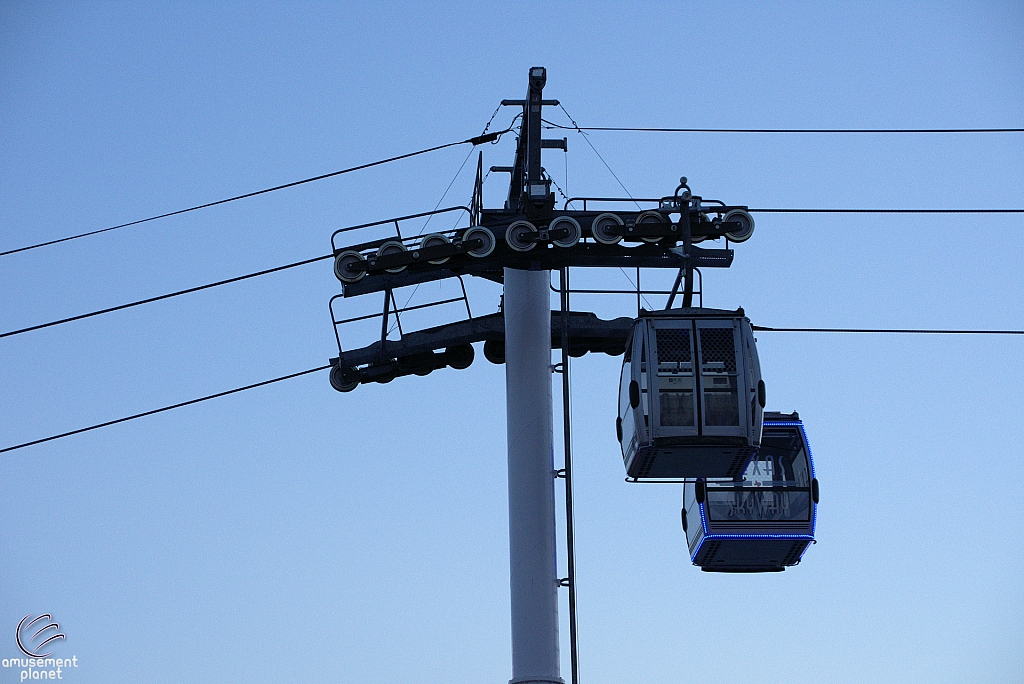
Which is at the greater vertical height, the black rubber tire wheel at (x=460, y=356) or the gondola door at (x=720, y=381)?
the black rubber tire wheel at (x=460, y=356)

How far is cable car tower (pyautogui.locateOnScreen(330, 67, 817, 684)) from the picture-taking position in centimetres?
2055

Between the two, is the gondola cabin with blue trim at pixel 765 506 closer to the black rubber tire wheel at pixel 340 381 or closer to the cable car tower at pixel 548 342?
the cable car tower at pixel 548 342

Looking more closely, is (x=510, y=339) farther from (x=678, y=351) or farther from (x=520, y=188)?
(x=678, y=351)

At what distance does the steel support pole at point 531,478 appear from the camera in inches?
899

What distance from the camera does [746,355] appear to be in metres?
20.7

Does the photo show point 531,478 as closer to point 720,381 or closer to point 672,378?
point 672,378

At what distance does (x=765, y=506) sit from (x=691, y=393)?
112 inches

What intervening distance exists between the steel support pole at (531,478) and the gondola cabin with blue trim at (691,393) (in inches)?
102

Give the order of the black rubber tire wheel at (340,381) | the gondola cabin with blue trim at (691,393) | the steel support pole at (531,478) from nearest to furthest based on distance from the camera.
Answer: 1. the gondola cabin with blue trim at (691,393)
2. the steel support pole at (531,478)
3. the black rubber tire wheel at (340,381)

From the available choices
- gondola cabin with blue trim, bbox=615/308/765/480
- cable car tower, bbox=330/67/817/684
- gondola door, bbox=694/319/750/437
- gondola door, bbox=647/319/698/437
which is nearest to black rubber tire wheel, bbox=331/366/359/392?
cable car tower, bbox=330/67/817/684

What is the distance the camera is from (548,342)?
24.3 metres

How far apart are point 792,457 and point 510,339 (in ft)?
13.4

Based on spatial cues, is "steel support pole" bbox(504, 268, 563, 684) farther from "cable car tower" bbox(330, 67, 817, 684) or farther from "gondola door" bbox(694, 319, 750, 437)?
"gondola door" bbox(694, 319, 750, 437)

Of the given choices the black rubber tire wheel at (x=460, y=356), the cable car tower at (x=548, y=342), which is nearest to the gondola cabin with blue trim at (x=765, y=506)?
the cable car tower at (x=548, y=342)
